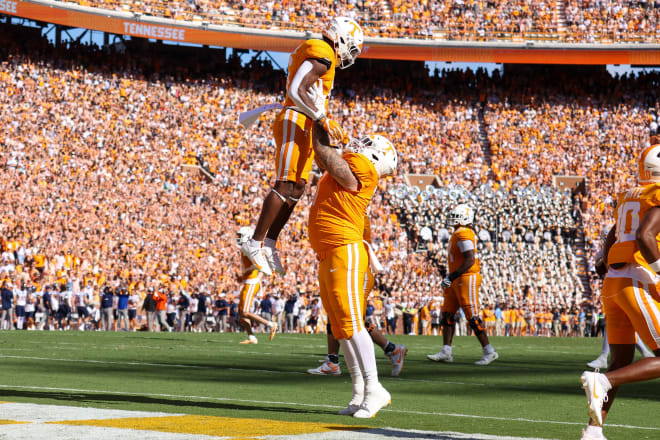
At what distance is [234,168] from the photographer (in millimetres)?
36188

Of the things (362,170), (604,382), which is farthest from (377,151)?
(604,382)

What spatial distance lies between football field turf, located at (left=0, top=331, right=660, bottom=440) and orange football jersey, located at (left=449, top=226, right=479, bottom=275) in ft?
4.72

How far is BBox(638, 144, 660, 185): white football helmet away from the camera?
6.25 metres

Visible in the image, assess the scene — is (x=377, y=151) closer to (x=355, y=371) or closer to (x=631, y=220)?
(x=355, y=371)

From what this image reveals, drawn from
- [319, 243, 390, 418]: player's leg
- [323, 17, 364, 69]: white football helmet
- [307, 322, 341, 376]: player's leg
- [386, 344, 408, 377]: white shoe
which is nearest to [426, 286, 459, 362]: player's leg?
[307, 322, 341, 376]: player's leg

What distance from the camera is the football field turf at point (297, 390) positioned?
21.9ft

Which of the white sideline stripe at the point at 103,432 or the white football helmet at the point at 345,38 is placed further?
the white football helmet at the point at 345,38

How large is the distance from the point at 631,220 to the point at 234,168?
30558 millimetres

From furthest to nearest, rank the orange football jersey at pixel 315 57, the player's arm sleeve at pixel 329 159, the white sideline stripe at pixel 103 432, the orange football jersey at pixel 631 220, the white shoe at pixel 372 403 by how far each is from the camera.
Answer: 1. the orange football jersey at pixel 315 57
2. the player's arm sleeve at pixel 329 159
3. the white shoe at pixel 372 403
4. the orange football jersey at pixel 631 220
5. the white sideline stripe at pixel 103 432

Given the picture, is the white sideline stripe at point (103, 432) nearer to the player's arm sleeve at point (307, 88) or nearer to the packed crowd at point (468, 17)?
the player's arm sleeve at point (307, 88)

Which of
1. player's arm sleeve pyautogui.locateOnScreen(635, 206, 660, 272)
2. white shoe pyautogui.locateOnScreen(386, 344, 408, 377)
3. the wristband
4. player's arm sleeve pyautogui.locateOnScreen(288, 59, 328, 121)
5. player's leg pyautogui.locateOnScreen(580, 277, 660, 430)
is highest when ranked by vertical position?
player's arm sleeve pyautogui.locateOnScreen(288, 59, 328, 121)

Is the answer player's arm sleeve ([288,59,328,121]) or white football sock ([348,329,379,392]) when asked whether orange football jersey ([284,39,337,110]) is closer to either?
player's arm sleeve ([288,59,328,121])

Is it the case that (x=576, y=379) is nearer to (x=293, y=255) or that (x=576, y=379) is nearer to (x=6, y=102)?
(x=293, y=255)

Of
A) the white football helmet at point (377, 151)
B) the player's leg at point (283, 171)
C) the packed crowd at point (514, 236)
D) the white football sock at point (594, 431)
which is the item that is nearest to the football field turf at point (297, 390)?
the white football sock at point (594, 431)
